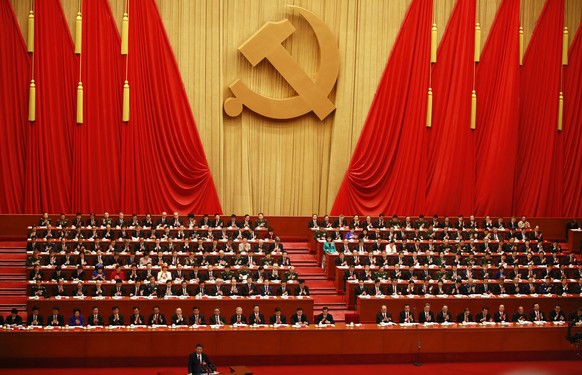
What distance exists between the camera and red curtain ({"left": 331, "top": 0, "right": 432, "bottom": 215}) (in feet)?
61.0

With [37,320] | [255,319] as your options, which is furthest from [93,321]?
[255,319]

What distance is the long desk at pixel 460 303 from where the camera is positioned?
1418cm

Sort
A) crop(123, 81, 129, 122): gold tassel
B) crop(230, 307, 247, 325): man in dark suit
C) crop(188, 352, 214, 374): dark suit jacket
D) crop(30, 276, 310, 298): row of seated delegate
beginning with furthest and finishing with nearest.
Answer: crop(123, 81, 129, 122): gold tassel, crop(30, 276, 310, 298): row of seated delegate, crop(230, 307, 247, 325): man in dark suit, crop(188, 352, 214, 374): dark suit jacket

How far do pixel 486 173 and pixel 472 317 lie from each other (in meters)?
5.41

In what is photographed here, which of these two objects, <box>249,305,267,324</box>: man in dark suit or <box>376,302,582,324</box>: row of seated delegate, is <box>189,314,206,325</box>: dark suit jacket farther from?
<box>376,302,582,324</box>: row of seated delegate

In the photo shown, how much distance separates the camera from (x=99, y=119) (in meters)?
17.7

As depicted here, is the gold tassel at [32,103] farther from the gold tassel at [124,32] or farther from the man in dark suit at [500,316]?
the man in dark suit at [500,316]

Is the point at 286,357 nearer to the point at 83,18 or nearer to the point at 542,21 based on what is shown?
the point at 83,18

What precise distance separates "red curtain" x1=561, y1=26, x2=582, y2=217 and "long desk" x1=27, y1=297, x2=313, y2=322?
8.14 metres

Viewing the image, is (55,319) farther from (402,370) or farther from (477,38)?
(477,38)

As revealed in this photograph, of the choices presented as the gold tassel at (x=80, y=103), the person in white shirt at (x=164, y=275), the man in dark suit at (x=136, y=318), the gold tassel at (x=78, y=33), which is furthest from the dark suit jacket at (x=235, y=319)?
the gold tassel at (x=78, y=33)

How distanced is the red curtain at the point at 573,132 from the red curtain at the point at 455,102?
7.48 feet

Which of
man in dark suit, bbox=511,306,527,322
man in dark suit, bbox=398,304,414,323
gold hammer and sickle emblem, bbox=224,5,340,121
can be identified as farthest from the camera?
gold hammer and sickle emblem, bbox=224,5,340,121

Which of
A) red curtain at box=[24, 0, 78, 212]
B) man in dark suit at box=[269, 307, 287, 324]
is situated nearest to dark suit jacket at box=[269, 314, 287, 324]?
man in dark suit at box=[269, 307, 287, 324]
